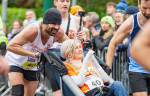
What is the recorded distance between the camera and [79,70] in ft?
16.2

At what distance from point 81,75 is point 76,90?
36 centimetres

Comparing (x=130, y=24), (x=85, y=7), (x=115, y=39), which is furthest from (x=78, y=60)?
(x=85, y=7)

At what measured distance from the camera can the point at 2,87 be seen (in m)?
8.74

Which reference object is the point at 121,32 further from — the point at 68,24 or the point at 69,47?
the point at 68,24

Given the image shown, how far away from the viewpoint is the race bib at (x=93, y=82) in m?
4.75

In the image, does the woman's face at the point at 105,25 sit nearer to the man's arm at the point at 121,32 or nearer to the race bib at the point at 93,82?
the man's arm at the point at 121,32

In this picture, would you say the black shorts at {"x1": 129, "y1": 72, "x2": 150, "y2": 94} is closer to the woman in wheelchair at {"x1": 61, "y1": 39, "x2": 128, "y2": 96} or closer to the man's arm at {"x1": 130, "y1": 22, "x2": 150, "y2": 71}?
the woman in wheelchair at {"x1": 61, "y1": 39, "x2": 128, "y2": 96}

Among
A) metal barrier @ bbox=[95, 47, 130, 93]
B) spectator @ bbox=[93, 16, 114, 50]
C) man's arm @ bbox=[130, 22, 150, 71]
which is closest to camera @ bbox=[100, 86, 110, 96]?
man's arm @ bbox=[130, 22, 150, 71]

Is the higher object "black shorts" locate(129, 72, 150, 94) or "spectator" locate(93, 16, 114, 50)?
"spectator" locate(93, 16, 114, 50)

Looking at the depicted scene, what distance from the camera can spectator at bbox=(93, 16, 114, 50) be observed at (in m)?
7.55

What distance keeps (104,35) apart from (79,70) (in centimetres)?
287

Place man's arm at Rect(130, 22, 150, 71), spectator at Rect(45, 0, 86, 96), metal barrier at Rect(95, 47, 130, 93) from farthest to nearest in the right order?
metal barrier at Rect(95, 47, 130, 93), spectator at Rect(45, 0, 86, 96), man's arm at Rect(130, 22, 150, 71)

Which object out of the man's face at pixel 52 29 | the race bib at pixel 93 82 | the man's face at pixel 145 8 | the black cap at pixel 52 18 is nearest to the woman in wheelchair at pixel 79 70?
the race bib at pixel 93 82

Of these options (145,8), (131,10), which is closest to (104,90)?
(145,8)
